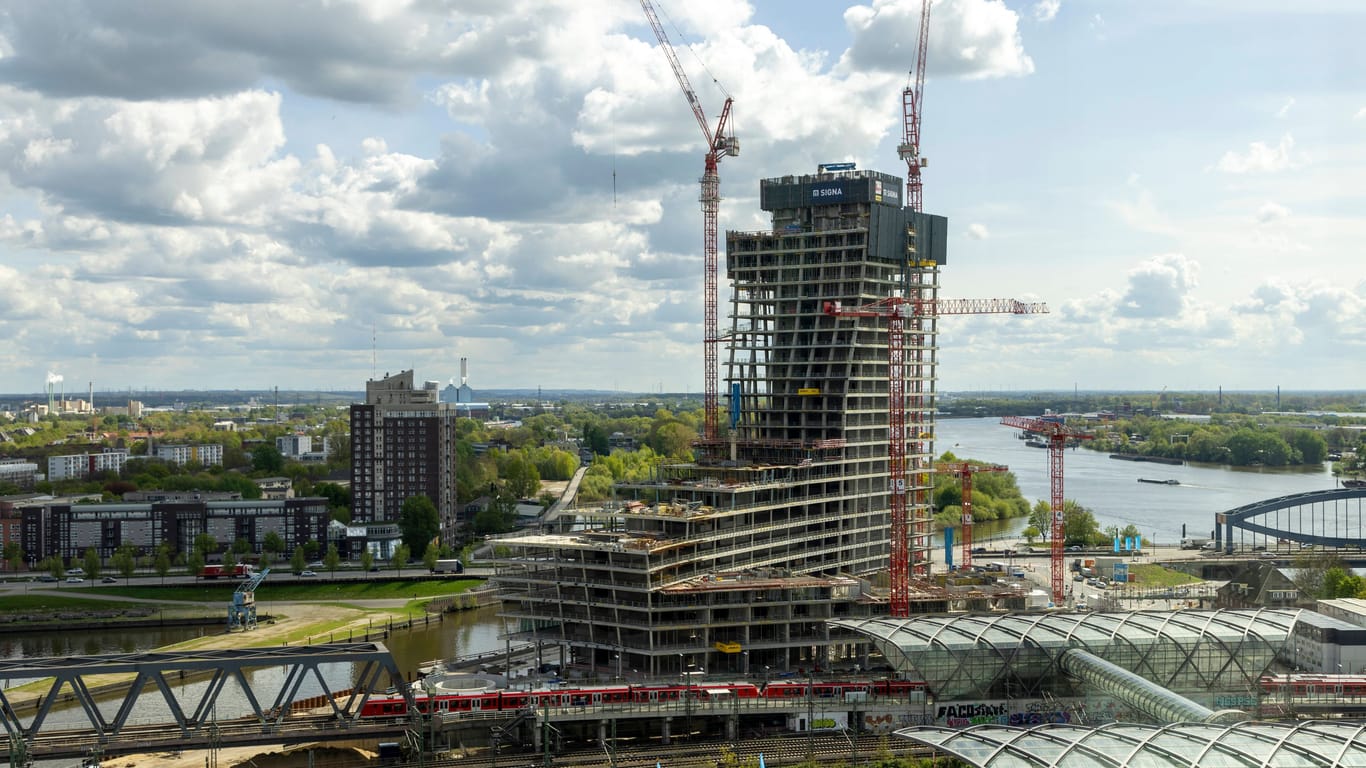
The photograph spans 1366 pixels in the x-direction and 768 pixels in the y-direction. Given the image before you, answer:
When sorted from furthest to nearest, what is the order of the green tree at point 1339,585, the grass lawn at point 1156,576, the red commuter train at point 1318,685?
1. the grass lawn at point 1156,576
2. the green tree at point 1339,585
3. the red commuter train at point 1318,685

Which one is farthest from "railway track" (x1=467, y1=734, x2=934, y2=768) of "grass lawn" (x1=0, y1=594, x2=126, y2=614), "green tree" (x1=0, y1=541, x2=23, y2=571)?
"green tree" (x1=0, y1=541, x2=23, y2=571)

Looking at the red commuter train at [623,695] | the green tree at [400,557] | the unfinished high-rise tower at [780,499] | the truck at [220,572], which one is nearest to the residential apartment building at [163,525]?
the truck at [220,572]

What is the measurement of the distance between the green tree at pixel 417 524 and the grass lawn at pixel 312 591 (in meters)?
12.2

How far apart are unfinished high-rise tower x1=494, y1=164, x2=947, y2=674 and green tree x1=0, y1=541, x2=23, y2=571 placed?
7552cm

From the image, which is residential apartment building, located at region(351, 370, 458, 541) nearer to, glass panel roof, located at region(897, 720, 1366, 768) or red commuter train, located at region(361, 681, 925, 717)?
red commuter train, located at region(361, 681, 925, 717)

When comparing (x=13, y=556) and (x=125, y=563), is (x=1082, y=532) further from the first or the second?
(x=13, y=556)

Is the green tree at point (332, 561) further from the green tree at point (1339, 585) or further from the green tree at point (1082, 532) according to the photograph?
the green tree at point (1339, 585)

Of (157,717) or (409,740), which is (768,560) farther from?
(157,717)

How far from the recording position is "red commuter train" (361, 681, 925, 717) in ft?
240

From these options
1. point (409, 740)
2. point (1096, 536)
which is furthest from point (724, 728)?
point (1096, 536)

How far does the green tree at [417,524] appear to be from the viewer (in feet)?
498

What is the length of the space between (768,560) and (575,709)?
84.4 feet

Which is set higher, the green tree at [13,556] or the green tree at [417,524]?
the green tree at [417,524]

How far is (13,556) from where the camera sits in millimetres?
147125
